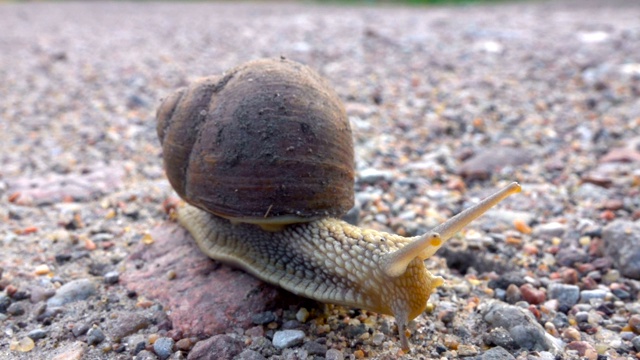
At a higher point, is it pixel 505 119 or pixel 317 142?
pixel 317 142

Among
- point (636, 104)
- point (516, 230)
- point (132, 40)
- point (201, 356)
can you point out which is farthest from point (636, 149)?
point (132, 40)

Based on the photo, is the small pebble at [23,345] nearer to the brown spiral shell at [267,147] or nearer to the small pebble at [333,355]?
the brown spiral shell at [267,147]

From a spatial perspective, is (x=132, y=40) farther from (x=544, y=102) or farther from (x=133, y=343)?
(x=133, y=343)

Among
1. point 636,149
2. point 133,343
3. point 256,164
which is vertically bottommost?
point 133,343

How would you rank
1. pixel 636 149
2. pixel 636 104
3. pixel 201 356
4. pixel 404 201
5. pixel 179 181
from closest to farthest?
pixel 201 356, pixel 179 181, pixel 404 201, pixel 636 149, pixel 636 104

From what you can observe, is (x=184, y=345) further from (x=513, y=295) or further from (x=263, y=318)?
(x=513, y=295)

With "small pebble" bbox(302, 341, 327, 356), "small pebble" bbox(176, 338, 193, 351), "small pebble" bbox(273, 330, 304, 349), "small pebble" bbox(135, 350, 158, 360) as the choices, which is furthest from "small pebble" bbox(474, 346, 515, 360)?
"small pebble" bbox(135, 350, 158, 360)

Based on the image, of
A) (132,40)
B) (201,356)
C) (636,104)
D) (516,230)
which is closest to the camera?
(201,356)

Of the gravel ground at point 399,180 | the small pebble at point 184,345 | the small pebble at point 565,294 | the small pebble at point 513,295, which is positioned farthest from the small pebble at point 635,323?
the small pebble at point 184,345
